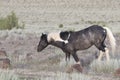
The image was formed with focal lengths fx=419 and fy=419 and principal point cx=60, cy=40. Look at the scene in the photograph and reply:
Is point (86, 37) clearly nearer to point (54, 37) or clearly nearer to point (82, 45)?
point (82, 45)

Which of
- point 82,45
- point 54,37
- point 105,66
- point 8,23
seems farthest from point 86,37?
point 8,23

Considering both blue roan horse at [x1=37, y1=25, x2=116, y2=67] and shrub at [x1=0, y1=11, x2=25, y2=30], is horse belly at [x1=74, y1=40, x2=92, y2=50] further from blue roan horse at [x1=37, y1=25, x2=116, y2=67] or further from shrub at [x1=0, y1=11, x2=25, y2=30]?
shrub at [x1=0, y1=11, x2=25, y2=30]

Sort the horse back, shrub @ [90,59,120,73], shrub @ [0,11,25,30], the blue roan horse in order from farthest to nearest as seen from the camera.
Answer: shrub @ [0,11,25,30], the horse back, the blue roan horse, shrub @ [90,59,120,73]

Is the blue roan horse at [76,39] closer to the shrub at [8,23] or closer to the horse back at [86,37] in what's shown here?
the horse back at [86,37]

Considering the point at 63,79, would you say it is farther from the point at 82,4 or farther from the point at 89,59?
the point at 82,4

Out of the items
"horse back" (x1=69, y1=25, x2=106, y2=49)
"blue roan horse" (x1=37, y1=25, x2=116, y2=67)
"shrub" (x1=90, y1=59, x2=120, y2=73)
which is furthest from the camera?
"horse back" (x1=69, y1=25, x2=106, y2=49)

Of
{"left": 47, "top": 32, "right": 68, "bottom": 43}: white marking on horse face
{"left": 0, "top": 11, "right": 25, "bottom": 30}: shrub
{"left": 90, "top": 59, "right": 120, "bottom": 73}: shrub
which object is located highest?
{"left": 47, "top": 32, "right": 68, "bottom": 43}: white marking on horse face

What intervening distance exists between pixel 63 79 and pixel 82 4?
296ft

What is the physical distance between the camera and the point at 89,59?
16.2 metres

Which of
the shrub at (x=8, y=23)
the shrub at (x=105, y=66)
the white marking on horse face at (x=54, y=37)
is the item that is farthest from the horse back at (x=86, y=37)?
the shrub at (x=8, y=23)

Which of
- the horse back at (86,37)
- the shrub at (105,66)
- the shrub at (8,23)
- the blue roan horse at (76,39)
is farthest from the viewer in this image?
the shrub at (8,23)

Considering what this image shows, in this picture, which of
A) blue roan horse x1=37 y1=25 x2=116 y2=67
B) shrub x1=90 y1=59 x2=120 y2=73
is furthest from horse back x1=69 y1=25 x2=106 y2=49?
shrub x1=90 y1=59 x2=120 y2=73

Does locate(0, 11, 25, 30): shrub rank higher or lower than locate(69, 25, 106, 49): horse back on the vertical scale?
lower

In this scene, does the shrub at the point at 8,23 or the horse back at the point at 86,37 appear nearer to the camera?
the horse back at the point at 86,37
